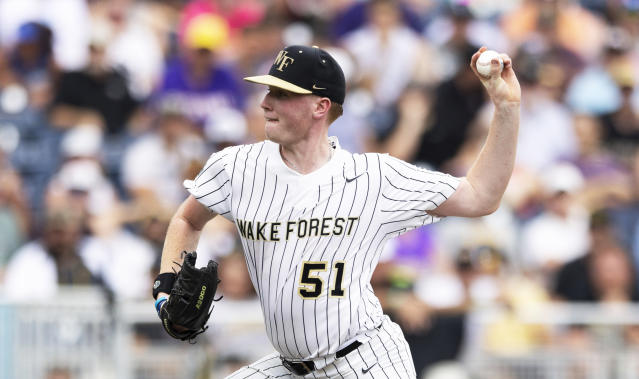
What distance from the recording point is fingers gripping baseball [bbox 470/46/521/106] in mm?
4875

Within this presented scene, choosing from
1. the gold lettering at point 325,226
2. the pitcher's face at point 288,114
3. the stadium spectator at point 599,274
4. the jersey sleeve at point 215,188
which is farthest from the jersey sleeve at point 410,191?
the stadium spectator at point 599,274

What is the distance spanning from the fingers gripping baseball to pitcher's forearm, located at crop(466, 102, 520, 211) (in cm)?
3

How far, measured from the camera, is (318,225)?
4996 mm

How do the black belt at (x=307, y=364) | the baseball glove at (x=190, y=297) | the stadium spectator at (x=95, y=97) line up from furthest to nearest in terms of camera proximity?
1. the stadium spectator at (x=95, y=97)
2. the black belt at (x=307, y=364)
3. the baseball glove at (x=190, y=297)

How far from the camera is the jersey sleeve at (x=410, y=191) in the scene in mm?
5051

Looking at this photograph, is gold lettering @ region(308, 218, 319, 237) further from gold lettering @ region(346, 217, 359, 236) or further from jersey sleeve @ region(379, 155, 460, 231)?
jersey sleeve @ region(379, 155, 460, 231)

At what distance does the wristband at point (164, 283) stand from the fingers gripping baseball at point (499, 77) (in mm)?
1541

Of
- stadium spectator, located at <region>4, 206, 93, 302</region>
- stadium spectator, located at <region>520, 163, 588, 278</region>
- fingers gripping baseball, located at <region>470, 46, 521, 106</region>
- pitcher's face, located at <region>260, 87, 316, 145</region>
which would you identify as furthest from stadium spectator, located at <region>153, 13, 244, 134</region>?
fingers gripping baseball, located at <region>470, 46, 521, 106</region>

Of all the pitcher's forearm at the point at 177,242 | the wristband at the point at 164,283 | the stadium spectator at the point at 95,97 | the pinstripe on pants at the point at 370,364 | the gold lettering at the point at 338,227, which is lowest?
the pinstripe on pants at the point at 370,364

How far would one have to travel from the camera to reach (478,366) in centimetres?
885

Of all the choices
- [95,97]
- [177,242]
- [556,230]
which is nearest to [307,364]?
[177,242]

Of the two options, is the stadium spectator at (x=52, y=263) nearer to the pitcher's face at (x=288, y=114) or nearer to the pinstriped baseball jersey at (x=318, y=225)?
the pinstriped baseball jersey at (x=318, y=225)

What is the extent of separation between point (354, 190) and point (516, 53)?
734 centimetres

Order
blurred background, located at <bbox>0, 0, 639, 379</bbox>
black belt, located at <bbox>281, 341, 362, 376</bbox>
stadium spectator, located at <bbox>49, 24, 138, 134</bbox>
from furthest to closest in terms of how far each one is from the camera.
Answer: stadium spectator, located at <bbox>49, 24, 138, 134</bbox>
blurred background, located at <bbox>0, 0, 639, 379</bbox>
black belt, located at <bbox>281, 341, 362, 376</bbox>
